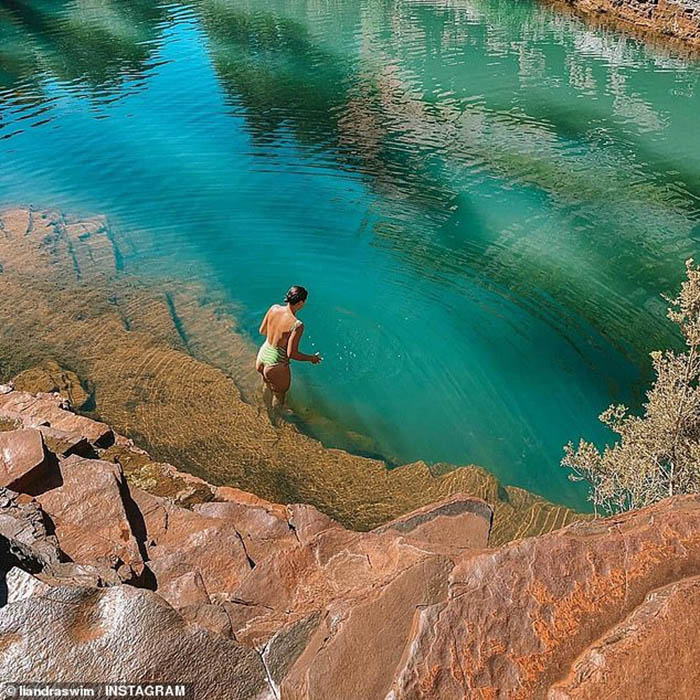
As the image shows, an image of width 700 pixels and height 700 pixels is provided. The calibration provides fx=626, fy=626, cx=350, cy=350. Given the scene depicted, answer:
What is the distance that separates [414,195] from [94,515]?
11.0 m

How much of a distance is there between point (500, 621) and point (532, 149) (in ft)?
51.6

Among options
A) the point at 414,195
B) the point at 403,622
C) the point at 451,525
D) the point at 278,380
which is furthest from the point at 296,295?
the point at 414,195

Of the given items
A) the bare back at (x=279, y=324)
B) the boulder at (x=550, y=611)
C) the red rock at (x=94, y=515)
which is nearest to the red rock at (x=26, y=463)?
the red rock at (x=94, y=515)

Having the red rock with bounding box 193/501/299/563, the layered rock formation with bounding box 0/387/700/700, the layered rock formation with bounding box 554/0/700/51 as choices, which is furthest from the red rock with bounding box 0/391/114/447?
the layered rock formation with bounding box 554/0/700/51

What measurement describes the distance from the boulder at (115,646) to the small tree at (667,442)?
172 inches

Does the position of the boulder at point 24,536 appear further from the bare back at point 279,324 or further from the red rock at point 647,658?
the bare back at point 279,324

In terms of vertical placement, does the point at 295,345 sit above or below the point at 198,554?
below

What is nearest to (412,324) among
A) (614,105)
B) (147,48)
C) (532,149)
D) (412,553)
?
(412,553)

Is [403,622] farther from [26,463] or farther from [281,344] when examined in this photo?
[281,344]

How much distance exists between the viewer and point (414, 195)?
14.3m

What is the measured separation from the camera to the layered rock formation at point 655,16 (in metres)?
26.2

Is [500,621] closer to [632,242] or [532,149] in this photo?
[632,242]

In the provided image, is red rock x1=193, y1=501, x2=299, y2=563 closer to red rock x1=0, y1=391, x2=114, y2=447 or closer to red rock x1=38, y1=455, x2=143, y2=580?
red rock x1=38, y1=455, x2=143, y2=580

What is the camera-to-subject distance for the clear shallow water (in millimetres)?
9055
